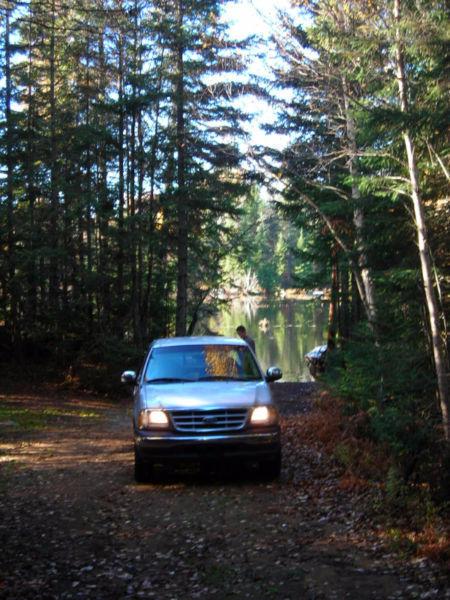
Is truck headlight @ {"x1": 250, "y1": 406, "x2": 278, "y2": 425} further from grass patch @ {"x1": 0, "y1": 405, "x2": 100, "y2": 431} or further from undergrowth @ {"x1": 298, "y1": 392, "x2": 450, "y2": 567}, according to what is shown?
grass patch @ {"x1": 0, "y1": 405, "x2": 100, "y2": 431}

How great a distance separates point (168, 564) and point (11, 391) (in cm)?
1763

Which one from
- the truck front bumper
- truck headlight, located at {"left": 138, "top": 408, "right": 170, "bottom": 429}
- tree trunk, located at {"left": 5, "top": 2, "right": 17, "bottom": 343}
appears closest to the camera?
the truck front bumper

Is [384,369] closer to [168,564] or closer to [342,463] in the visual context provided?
[342,463]

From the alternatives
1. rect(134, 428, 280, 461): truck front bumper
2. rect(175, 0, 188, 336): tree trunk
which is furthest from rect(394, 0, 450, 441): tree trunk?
rect(175, 0, 188, 336): tree trunk

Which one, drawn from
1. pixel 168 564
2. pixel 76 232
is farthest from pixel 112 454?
pixel 76 232

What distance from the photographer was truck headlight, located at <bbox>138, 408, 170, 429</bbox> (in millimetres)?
8289

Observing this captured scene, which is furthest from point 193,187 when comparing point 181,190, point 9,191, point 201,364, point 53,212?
point 201,364

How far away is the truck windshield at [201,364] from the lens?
9.28 m

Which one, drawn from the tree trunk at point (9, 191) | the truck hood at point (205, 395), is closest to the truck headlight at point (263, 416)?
the truck hood at point (205, 395)

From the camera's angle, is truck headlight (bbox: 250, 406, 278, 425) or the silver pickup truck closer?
the silver pickup truck

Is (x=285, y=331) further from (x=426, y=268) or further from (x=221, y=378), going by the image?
(x=221, y=378)

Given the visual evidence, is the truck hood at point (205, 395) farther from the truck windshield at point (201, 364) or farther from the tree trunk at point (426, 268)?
the tree trunk at point (426, 268)

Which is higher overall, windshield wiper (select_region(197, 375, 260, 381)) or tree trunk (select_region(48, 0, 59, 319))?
tree trunk (select_region(48, 0, 59, 319))

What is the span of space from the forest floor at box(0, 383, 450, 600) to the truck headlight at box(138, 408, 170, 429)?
2.92ft
